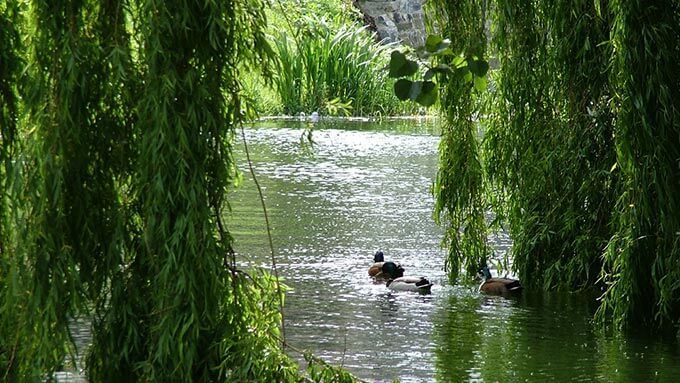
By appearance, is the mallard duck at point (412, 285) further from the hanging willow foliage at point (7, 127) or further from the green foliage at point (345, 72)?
the green foliage at point (345, 72)

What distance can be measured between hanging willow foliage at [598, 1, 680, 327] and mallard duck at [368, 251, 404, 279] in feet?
6.75

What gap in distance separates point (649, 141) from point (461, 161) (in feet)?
6.47

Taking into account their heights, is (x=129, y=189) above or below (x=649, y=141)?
below

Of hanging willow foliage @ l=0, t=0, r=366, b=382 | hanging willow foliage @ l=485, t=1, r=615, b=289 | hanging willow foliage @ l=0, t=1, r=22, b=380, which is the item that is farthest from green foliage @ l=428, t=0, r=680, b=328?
hanging willow foliage @ l=0, t=1, r=22, b=380

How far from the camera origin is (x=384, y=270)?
9297 millimetres

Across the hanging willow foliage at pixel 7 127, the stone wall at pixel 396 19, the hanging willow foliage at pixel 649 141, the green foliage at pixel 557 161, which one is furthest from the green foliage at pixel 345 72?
the hanging willow foliage at pixel 7 127

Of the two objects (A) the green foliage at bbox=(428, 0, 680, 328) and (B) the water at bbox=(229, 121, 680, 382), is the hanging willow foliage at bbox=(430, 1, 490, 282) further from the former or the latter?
(B) the water at bbox=(229, 121, 680, 382)

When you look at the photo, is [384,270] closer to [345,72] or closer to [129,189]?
[129,189]

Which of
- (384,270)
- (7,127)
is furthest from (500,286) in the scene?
(7,127)

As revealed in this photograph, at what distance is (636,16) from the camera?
7.19 meters

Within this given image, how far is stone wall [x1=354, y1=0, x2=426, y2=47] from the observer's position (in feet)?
90.8

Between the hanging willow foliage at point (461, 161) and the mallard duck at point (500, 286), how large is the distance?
324 millimetres

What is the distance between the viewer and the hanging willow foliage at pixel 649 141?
7.23 m

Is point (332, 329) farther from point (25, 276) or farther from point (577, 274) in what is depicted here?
point (25, 276)
